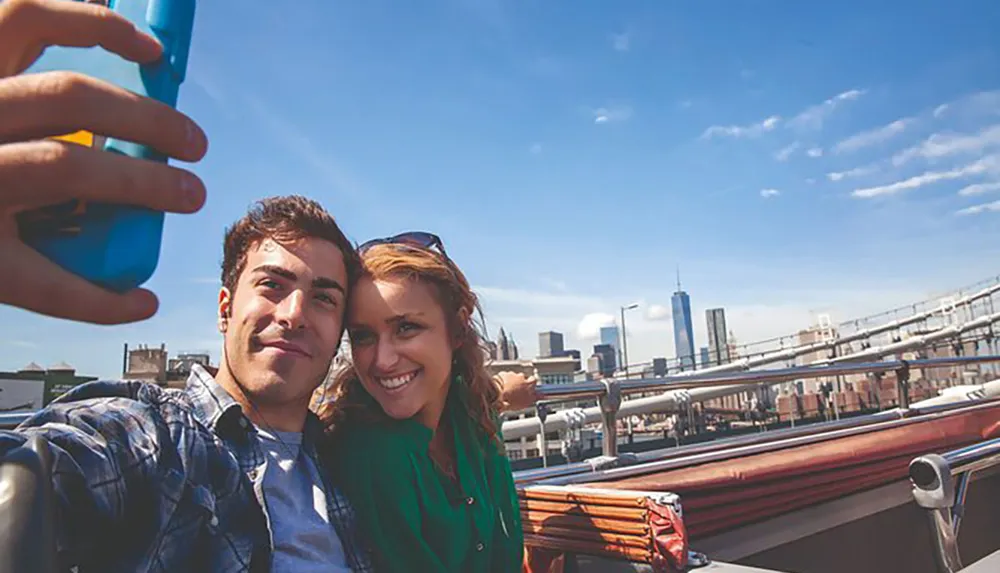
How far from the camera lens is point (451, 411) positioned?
193 cm

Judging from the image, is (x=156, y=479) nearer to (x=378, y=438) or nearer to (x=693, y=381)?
(x=378, y=438)

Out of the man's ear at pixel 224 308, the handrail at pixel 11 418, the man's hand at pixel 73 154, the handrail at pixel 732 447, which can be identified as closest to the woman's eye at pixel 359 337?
the man's ear at pixel 224 308

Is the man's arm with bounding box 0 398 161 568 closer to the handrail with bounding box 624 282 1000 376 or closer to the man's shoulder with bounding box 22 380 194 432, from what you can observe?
the man's shoulder with bounding box 22 380 194 432

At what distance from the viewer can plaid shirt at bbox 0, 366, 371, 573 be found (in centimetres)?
85

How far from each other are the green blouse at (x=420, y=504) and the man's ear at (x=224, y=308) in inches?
17.7

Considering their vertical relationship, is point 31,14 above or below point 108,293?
above

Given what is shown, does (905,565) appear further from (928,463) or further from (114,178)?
(114,178)

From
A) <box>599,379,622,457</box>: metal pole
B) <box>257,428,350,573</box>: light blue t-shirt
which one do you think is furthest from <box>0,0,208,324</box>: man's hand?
<box>599,379,622,457</box>: metal pole

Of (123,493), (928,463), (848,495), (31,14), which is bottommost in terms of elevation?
(848,495)

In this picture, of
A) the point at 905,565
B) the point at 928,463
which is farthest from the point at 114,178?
the point at 905,565

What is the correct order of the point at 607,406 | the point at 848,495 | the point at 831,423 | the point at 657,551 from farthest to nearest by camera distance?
the point at 831,423 → the point at 848,495 → the point at 607,406 → the point at 657,551

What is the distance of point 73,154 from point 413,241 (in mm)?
1366

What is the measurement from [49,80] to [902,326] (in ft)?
187

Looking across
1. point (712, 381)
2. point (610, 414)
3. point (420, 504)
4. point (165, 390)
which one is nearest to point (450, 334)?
point (420, 504)
